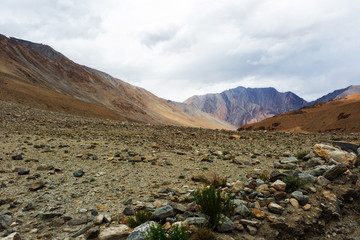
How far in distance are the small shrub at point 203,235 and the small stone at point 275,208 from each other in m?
1.96

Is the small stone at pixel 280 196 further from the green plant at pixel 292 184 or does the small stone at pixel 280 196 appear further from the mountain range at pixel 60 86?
the mountain range at pixel 60 86

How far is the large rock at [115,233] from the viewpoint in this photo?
13.3 ft

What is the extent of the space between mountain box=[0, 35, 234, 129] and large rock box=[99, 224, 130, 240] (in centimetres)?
5000

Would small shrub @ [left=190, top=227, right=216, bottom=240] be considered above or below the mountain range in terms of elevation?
below

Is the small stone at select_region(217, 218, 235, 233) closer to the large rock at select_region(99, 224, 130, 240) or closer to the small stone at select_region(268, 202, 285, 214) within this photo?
the small stone at select_region(268, 202, 285, 214)

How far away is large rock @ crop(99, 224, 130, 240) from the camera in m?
4.04

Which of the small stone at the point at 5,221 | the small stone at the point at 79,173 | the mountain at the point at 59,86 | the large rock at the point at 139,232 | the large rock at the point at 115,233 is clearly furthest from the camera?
the mountain at the point at 59,86

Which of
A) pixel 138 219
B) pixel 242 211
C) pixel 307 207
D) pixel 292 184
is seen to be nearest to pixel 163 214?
pixel 138 219

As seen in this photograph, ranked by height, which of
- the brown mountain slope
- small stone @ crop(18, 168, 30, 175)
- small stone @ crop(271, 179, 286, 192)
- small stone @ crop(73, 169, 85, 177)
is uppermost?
the brown mountain slope

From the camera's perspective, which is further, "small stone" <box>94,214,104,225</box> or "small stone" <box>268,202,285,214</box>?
"small stone" <box>268,202,285,214</box>

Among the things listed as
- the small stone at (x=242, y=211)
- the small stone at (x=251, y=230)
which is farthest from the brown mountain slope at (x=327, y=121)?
the small stone at (x=251, y=230)

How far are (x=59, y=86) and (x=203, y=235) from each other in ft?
351

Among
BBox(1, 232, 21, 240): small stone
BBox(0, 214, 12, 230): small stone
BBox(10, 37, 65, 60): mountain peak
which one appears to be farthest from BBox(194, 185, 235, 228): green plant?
BBox(10, 37, 65, 60): mountain peak

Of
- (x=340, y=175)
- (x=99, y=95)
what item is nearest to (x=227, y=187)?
(x=340, y=175)
